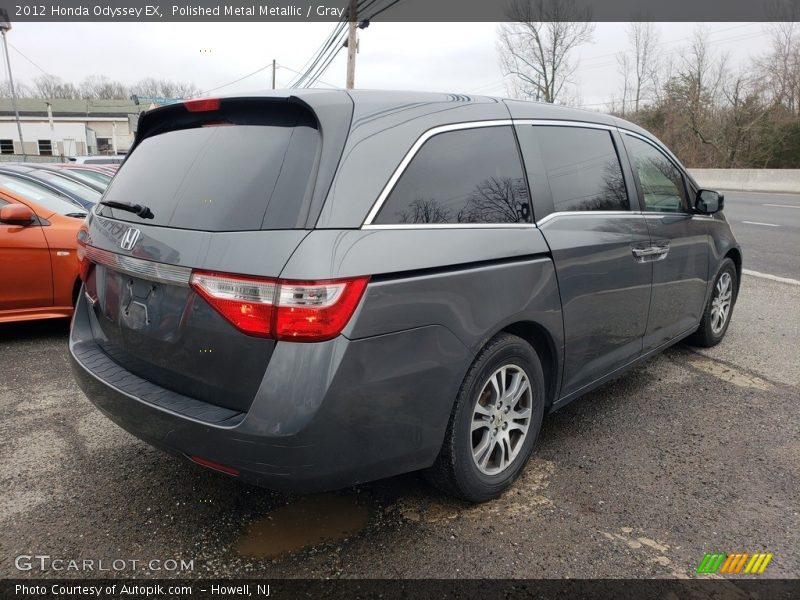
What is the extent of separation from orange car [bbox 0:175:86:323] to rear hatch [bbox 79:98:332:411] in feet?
8.51

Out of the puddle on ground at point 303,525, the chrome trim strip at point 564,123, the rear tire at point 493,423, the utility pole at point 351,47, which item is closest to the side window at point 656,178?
the chrome trim strip at point 564,123

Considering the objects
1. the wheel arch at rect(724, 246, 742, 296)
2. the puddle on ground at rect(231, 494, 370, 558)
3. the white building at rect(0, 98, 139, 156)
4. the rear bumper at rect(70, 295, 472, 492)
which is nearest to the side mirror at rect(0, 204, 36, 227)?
the rear bumper at rect(70, 295, 472, 492)

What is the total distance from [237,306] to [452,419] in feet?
3.15

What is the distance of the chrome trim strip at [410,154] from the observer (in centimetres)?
212

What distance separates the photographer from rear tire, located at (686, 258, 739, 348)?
4.59m

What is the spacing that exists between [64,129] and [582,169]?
5813 cm

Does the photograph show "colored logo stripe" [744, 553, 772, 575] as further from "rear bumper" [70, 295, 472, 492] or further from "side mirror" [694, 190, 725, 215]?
"side mirror" [694, 190, 725, 215]

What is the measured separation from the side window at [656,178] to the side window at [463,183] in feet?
4.28

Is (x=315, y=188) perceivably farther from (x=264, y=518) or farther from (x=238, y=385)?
(x=264, y=518)

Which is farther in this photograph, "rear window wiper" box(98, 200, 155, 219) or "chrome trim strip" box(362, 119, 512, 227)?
"rear window wiper" box(98, 200, 155, 219)

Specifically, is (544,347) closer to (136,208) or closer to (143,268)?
(143,268)

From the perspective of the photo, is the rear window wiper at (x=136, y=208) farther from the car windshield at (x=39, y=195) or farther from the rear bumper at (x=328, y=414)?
the car windshield at (x=39, y=195)

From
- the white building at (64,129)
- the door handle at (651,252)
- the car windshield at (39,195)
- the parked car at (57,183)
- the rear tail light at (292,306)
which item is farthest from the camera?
the white building at (64,129)

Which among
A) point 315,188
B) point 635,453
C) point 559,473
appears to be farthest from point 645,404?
point 315,188
